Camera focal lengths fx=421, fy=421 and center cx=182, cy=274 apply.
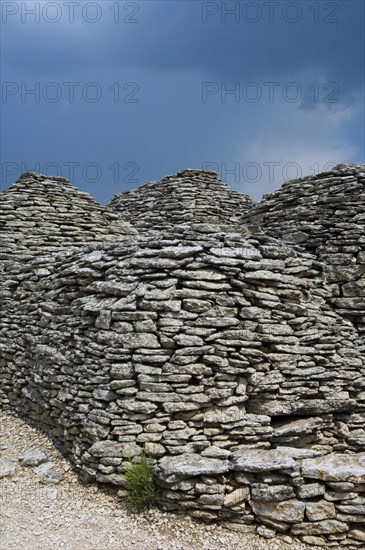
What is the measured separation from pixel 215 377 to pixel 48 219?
357 inches

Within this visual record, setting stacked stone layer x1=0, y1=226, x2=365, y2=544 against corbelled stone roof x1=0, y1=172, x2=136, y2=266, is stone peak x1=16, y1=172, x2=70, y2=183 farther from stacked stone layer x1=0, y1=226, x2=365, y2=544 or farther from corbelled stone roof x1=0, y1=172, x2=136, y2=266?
stacked stone layer x1=0, y1=226, x2=365, y2=544

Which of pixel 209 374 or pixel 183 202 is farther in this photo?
pixel 183 202

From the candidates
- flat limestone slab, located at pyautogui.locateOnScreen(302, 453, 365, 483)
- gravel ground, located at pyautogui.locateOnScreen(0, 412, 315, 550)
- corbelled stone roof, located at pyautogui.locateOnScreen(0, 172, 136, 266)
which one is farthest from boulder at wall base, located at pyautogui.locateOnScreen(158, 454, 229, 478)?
corbelled stone roof, located at pyautogui.locateOnScreen(0, 172, 136, 266)

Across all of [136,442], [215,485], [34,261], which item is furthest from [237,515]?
[34,261]

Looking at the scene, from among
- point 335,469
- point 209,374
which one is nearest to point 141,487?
point 209,374

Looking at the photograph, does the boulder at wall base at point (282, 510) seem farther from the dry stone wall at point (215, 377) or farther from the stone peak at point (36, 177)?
the stone peak at point (36, 177)

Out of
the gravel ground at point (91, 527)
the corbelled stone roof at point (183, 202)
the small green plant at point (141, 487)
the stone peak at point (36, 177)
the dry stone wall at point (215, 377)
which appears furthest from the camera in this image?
the corbelled stone roof at point (183, 202)

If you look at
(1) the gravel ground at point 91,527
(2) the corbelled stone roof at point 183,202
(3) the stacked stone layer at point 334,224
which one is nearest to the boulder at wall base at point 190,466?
(1) the gravel ground at point 91,527

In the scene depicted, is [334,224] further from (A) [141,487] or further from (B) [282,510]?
(A) [141,487]

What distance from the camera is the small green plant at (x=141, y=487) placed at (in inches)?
247

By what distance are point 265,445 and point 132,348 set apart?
2.80 metres

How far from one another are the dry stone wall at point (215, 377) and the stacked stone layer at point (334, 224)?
14 cm

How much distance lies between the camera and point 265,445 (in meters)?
7.14

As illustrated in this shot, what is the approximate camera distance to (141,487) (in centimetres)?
630
